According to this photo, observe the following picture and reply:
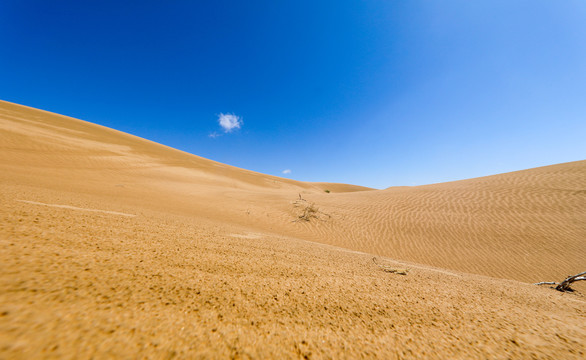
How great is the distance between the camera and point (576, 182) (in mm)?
11258

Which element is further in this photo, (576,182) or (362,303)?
(576,182)

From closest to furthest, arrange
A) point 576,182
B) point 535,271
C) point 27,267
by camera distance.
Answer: point 27,267 → point 535,271 → point 576,182

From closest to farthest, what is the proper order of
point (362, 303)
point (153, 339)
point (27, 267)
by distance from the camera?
point (153, 339)
point (27, 267)
point (362, 303)

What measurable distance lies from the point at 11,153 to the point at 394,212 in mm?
20636

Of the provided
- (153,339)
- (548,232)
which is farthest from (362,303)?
(548,232)

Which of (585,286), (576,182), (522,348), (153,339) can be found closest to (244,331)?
(153,339)

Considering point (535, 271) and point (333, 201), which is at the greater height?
point (333, 201)

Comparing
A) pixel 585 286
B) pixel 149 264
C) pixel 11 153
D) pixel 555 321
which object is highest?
pixel 11 153

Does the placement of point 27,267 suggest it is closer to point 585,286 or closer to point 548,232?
point 585,286

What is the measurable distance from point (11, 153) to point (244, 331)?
17.8 metres

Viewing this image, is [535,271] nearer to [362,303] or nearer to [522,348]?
[522,348]

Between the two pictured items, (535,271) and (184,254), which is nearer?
(184,254)

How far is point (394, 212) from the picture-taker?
10.4m

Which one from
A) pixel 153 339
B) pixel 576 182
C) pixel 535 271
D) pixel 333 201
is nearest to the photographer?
pixel 153 339
